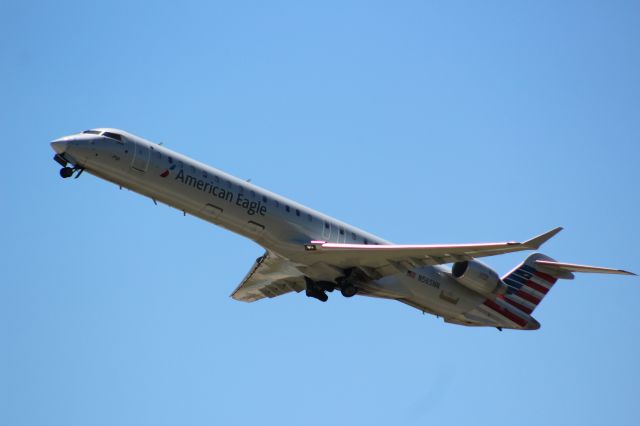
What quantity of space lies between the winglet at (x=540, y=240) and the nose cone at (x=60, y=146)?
11.0 metres

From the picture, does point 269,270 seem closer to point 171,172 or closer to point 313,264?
point 313,264

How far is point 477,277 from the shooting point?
1161 inches

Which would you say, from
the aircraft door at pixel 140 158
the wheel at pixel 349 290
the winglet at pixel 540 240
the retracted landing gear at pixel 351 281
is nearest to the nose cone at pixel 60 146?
the aircraft door at pixel 140 158

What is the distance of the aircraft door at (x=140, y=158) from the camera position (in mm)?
25875

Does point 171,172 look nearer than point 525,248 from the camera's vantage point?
No

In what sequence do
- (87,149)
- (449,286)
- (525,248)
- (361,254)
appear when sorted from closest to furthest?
(525,248) → (87,149) → (361,254) → (449,286)

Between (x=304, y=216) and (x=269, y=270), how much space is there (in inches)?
121

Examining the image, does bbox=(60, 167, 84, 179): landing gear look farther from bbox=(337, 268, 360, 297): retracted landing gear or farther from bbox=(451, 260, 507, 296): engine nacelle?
bbox=(451, 260, 507, 296): engine nacelle

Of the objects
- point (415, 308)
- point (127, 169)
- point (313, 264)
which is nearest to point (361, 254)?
point (313, 264)

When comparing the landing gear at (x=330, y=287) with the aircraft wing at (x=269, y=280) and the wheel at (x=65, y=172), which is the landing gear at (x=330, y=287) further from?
the wheel at (x=65, y=172)

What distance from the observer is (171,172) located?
1029 inches

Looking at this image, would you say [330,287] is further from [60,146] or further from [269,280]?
[60,146]

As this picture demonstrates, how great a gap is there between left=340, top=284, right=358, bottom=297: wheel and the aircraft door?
6.29m

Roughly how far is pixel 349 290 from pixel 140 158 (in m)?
6.61
